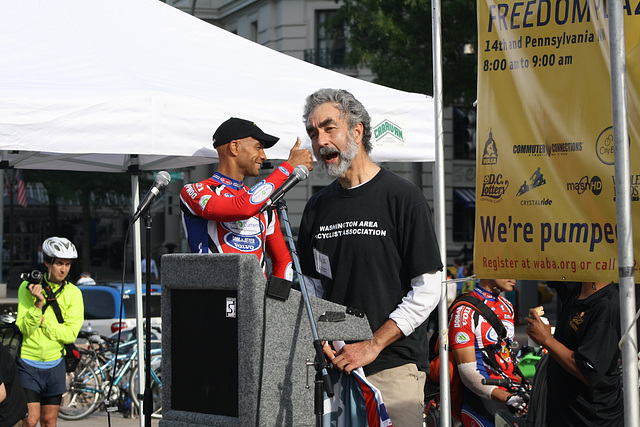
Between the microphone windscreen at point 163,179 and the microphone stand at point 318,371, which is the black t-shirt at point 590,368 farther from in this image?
the microphone windscreen at point 163,179

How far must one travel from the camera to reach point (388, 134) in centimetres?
578

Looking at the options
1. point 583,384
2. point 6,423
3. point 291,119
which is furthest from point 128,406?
point 583,384

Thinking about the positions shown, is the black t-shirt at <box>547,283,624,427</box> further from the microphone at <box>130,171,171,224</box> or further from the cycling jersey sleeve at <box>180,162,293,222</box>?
the microphone at <box>130,171,171,224</box>

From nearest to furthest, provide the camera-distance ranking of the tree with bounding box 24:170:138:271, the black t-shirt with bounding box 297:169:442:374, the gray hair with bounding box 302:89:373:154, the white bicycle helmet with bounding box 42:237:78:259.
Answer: the black t-shirt with bounding box 297:169:442:374 < the gray hair with bounding box 302:89:373:154 < the white bicycle helmet with bounding box 42:237:78:259 < the tree with bounding box 24:170:138:271

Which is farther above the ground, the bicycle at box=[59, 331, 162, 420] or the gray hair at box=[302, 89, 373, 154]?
the gray hair at box=[302, 89, 373, 154]

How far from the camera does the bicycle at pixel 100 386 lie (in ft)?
34.5

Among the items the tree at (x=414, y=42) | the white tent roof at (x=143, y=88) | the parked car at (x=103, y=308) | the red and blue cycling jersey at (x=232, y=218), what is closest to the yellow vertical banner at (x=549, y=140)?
the red and blue cycling jersey at (x=232, y=218)

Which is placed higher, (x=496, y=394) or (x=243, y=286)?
(x=243, y=286)

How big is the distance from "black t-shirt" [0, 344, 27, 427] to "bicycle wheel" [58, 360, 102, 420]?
5389 mm

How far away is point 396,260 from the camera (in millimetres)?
3539

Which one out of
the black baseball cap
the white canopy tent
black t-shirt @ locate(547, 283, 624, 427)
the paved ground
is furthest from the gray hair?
the paved ground

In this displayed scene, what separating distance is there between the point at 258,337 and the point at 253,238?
152cm

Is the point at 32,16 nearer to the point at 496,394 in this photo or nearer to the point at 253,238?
the point at 253,238

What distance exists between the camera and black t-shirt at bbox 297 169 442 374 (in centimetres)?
351
